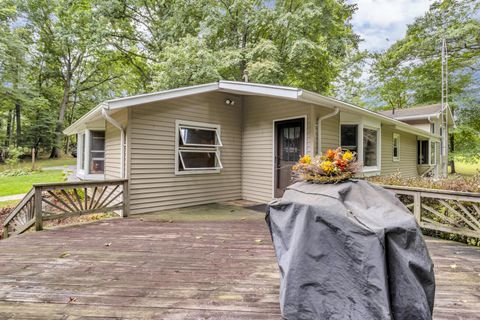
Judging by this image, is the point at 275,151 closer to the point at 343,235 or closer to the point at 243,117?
the point at 243,117

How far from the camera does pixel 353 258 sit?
1378mm

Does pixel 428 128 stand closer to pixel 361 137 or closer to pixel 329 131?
pixel 361 137

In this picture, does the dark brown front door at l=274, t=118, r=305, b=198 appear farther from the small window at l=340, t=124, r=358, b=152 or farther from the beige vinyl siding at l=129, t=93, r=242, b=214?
the small window at l=340, t=124, r=358, b=152

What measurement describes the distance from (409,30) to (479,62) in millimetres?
3980

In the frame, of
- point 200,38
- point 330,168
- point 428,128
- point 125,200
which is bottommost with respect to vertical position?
point 125,200

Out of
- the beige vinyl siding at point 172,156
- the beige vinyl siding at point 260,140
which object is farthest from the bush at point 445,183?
the beige vinyl siding at point 172,156

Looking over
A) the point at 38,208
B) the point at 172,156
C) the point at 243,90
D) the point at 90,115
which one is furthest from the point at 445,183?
the point at 90,115

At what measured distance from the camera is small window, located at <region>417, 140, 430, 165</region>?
10578 mm

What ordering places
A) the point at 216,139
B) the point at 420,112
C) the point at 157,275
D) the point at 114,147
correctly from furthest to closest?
the point at 420,112, the point at 216,139, the point at 114,147, the point at 157,275

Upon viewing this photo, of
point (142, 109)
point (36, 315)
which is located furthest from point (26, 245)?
point (142, 109)

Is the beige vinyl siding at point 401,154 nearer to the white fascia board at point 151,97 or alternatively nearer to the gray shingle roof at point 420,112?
the gray shingle roof at point 420,112

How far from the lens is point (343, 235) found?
4.62ft

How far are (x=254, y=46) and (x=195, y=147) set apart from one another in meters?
5.75

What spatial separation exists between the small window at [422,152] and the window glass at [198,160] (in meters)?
9.38
